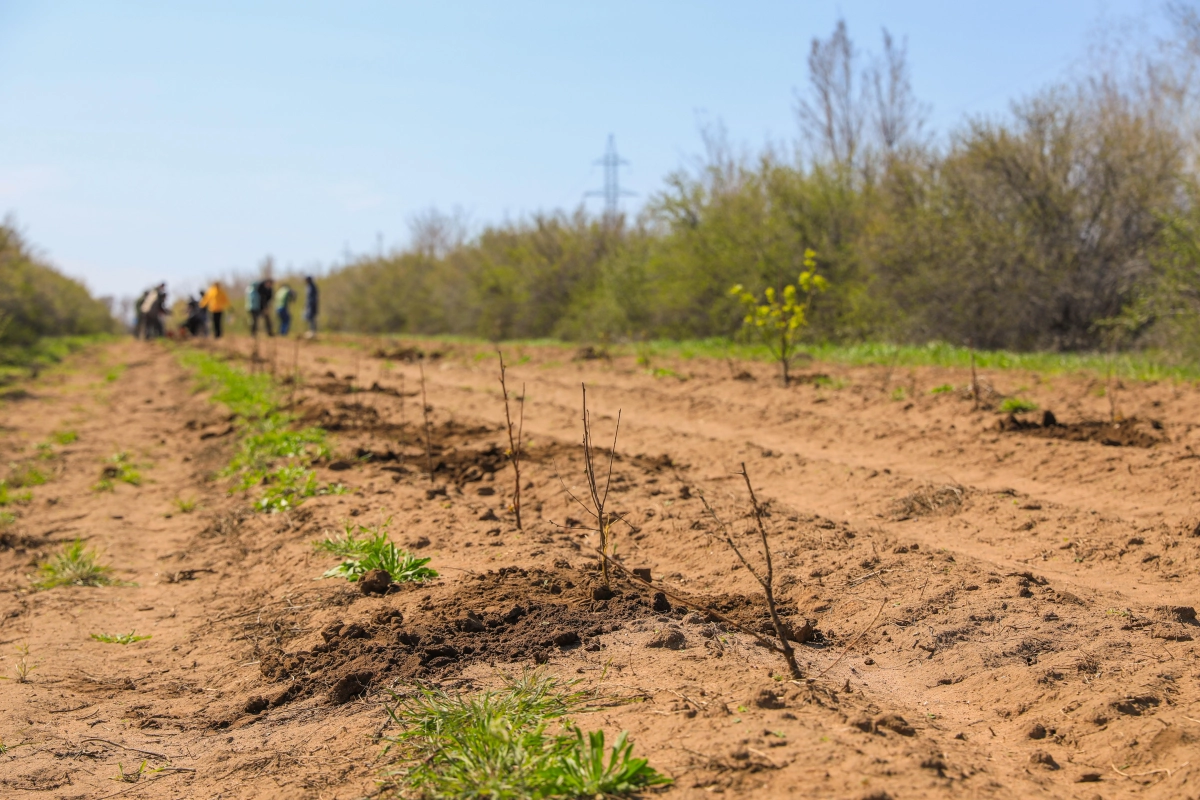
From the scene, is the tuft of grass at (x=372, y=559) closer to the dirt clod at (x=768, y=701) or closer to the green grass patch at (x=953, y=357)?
the dirt clod at (x=768, y=701)

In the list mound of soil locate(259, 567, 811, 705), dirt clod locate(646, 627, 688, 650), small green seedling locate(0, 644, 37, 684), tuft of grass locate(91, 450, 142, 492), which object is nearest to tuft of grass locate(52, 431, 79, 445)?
tuft of grass locate(91, 450, 142, 492)

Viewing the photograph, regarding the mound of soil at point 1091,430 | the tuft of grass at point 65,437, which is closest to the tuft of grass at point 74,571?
the tuft of grass at point 65,437

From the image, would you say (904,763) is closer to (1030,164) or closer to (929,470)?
(929,470)

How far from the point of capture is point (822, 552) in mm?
4711

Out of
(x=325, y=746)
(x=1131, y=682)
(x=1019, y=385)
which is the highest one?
(x=1019, y=385)

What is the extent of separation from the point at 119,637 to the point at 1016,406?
24.3ft

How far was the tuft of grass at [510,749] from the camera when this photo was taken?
2404mm

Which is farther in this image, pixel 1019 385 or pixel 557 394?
pixel 557 394

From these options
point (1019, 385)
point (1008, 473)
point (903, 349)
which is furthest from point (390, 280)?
point (1008, 473)

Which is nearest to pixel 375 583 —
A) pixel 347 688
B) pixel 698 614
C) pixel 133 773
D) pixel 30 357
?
pixel 347 688

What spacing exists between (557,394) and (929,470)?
6.04 meters

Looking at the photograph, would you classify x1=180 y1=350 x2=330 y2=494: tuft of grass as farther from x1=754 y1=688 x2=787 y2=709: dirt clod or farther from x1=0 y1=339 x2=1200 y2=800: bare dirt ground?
Answer: x1=754 y1=688 x2=787 y2=709: dirt clod

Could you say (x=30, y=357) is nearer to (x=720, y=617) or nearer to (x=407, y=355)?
(x=407, y=355)

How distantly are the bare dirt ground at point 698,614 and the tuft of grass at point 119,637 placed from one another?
0.06 m
